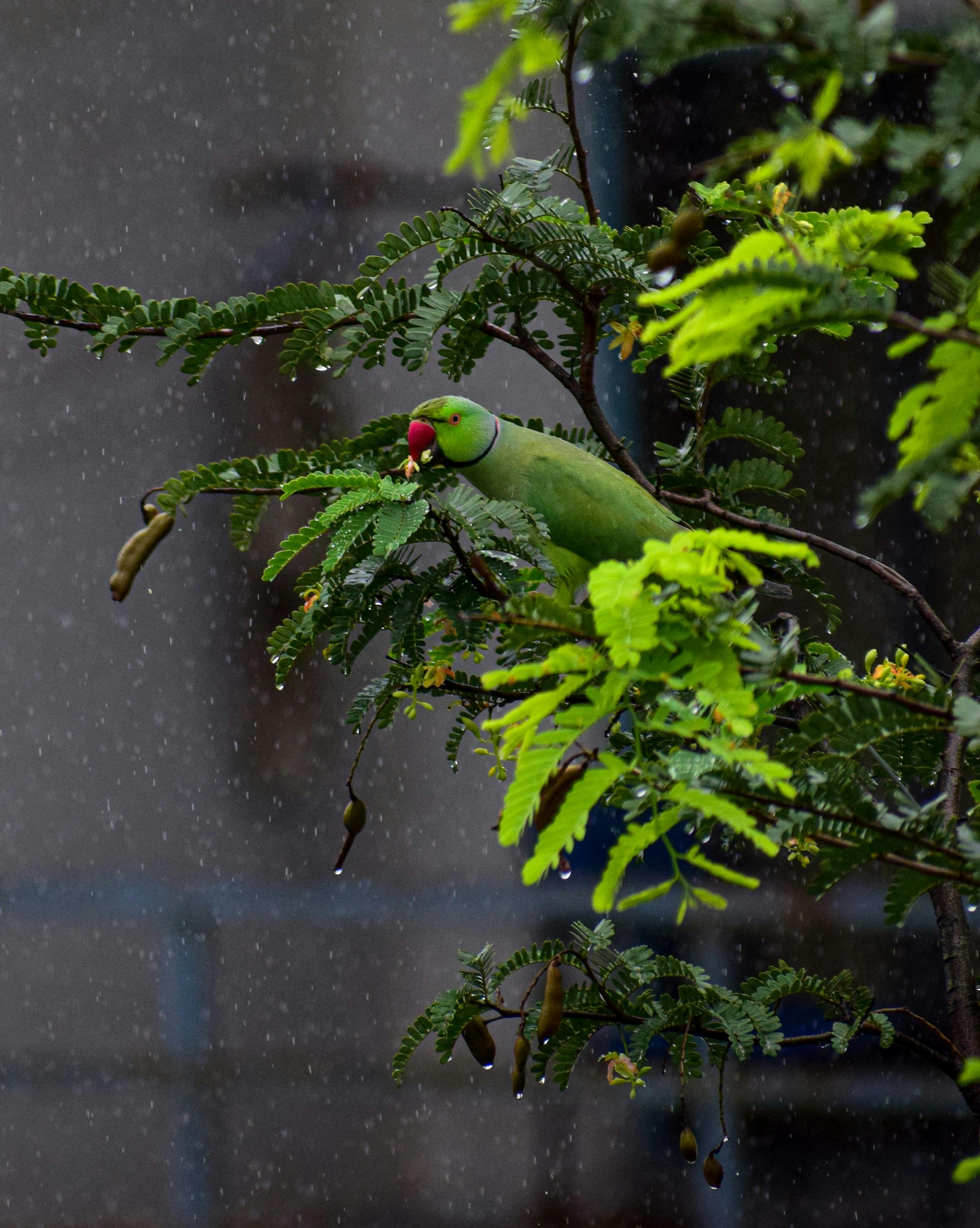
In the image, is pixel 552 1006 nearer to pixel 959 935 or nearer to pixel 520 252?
pixel 959 935

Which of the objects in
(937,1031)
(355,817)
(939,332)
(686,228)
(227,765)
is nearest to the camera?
(939,332)

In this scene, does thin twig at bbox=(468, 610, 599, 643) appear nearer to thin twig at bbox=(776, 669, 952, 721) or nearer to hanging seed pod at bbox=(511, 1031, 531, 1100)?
thin twig at bbox=(776, 669, 952, 721)

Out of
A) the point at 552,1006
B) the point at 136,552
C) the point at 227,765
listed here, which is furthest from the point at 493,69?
the point at 227,765

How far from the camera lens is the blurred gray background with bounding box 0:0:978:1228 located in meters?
1.80

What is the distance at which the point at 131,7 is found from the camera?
74.4 inches

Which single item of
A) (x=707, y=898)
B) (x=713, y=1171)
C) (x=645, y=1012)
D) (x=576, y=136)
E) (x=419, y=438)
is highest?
(x=576, y=136)

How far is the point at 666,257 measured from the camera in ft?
1.65

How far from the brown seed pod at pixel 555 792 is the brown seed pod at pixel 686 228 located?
25 cm

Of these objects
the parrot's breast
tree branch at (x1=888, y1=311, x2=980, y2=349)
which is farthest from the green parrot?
tree branch at (x1=888, y1=311, x2=980, y2=349)

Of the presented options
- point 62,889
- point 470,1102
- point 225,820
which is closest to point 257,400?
point 225,820

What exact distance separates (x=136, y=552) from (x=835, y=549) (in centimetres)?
42

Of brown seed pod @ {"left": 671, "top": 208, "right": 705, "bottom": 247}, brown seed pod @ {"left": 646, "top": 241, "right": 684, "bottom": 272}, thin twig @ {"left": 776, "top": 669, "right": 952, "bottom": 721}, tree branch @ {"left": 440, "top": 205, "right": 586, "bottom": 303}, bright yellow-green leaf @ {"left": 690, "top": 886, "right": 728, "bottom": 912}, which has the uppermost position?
tree branch @ {"left": 440, "top": 205, "right": 586, "bottom": 303}

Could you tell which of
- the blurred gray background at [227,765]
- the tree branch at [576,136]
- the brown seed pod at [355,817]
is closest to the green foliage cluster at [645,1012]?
the brown seed pod at [355,817]

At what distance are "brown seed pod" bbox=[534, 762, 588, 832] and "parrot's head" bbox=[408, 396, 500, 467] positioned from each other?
1.16 ft
